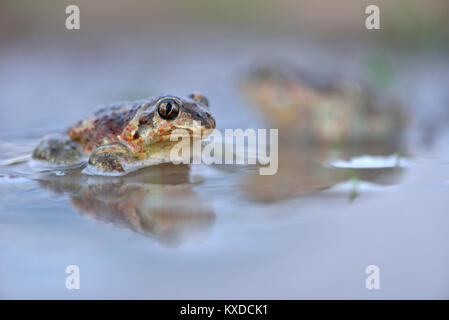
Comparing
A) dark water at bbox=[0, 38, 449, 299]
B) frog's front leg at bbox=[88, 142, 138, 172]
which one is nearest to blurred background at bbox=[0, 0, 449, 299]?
dark water at bbox=[0, 38, 449, 299]

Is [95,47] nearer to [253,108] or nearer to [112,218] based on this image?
[253,108]

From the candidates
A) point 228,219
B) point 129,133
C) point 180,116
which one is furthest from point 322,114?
point 228,219

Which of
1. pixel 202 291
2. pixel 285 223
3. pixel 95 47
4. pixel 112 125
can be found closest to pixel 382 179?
pixel 285 223

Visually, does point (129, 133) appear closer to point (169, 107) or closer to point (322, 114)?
point (169, 107)

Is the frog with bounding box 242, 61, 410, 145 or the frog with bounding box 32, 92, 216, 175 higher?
the frog with bounding box 242, 61, 410, 145

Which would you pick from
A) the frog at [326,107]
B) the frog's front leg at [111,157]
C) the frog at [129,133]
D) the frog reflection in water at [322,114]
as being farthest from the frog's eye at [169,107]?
the frog at [326,107]

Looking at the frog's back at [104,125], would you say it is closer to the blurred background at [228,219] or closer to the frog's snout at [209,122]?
the blurred background at [228,219]

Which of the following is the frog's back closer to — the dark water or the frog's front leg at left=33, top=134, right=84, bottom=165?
the frog's front leg at left=33, top=134, right=84, bottom=165
